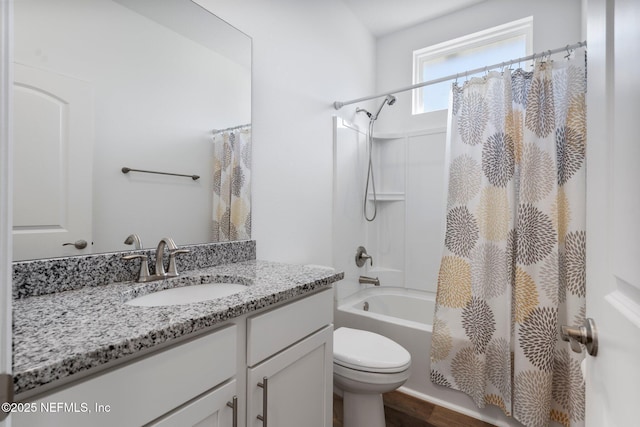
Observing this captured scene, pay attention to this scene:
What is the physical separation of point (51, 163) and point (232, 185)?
0.67 metres

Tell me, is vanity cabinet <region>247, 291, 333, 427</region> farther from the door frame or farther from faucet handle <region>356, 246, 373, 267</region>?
faucet handle <region>356, 246, 373, 267</region>

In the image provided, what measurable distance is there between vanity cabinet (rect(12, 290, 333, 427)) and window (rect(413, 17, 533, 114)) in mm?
2162

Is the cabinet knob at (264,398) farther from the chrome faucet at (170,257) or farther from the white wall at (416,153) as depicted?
the white wall at (416,153)

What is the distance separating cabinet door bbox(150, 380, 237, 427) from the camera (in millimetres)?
667

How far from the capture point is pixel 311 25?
1.99m

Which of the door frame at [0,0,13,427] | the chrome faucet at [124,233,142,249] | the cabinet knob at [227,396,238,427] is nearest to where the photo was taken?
the door frame at [0,0,13,427]

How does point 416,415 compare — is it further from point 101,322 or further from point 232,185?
point 101,322

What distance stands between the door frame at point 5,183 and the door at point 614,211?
739 mm

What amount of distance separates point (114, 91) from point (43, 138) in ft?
0.94

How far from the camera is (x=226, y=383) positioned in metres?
0.79

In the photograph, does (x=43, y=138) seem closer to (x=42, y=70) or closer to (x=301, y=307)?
(x=42, y=70)

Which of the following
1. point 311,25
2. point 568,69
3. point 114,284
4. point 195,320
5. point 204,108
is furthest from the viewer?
point 311,25

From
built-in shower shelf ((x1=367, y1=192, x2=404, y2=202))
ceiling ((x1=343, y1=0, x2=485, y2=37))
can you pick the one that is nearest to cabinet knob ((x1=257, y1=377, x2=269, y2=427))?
built-in shower shelf ((x1=367, y1=192, x2=404, y2=202))

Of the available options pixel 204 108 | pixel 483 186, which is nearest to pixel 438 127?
pixel 483 186
